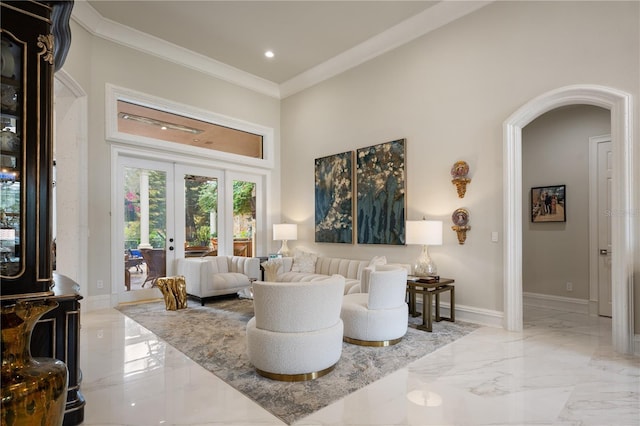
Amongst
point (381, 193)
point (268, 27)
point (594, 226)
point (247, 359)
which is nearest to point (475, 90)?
point (381, 193)

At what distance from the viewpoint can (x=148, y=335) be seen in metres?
4.01

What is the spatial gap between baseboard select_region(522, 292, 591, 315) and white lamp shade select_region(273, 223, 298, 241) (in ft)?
13.6

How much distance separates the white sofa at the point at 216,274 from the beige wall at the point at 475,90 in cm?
174

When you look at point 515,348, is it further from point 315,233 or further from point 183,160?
point 183,160

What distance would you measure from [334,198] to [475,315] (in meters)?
3.03

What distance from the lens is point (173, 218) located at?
6.33m

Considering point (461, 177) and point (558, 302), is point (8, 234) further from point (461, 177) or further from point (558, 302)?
point (558, 302)

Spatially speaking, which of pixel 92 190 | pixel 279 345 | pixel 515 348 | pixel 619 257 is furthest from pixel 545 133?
pixel 92 190

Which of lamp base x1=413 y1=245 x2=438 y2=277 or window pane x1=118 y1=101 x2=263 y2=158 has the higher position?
window pane x1=118 y1=101 x2=263 y2=158

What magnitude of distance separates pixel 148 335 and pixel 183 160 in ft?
11.0

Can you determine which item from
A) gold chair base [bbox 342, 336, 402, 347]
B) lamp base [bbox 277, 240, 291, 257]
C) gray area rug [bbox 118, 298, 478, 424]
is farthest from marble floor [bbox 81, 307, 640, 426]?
lamp base [bbox 277, 240, 291, 257]

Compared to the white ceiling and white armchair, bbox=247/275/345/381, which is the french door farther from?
white armchair, bbox=247/275/345/381

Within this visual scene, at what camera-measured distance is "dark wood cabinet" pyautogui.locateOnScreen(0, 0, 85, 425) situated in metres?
1.83

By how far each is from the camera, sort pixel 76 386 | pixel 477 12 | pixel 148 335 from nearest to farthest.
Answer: pixel 76 386 → pixel 148 335 → pixel 477 12
